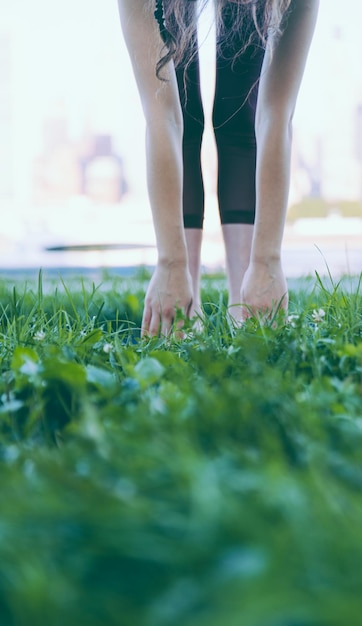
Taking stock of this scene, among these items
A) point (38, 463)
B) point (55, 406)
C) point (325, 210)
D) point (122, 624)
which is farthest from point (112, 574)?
point (325, 210)

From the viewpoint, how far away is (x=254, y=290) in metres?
1.61

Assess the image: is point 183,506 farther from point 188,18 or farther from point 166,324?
point 188,18

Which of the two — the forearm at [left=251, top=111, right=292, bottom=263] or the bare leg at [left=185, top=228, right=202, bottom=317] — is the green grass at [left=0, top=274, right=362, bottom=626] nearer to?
the forearm at [left=251, top=111, right=292, bottom=263]

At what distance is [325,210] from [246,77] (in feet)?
87.9

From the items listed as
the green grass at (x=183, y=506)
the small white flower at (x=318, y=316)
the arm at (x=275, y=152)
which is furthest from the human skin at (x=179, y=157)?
the green grass at (x=183, y=506)

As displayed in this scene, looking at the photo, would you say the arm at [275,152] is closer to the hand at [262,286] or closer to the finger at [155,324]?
the hand at [262,286]

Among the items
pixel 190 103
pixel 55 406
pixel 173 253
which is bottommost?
pixel 55 406

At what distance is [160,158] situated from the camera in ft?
5.36

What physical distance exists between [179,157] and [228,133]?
0.54m

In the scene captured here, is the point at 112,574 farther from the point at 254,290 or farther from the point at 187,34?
the point at 187,34

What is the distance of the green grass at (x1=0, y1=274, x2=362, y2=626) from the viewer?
38 centimetres

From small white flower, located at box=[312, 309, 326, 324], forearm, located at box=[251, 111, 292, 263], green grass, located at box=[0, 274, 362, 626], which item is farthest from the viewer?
forearm, located at box=[251, 111, 292, 263]

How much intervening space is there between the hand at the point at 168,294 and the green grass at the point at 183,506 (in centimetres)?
70

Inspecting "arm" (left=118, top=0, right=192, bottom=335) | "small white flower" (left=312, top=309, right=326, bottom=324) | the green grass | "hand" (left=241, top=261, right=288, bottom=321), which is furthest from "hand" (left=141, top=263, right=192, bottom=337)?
the green grass
